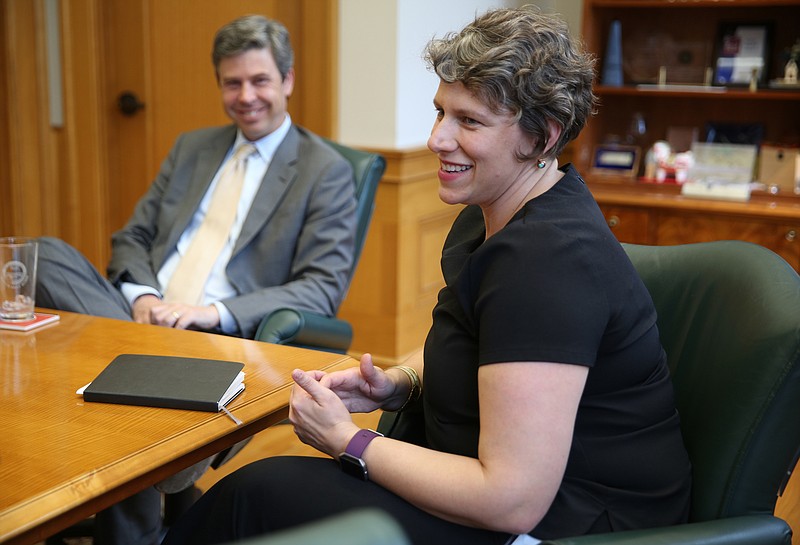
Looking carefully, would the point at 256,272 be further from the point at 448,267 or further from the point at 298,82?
the point at 298,82

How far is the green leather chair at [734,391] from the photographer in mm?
1323

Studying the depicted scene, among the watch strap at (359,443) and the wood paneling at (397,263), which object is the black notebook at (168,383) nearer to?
the watch strap at (359,443)

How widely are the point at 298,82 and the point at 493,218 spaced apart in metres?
2.48

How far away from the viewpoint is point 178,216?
109 inches

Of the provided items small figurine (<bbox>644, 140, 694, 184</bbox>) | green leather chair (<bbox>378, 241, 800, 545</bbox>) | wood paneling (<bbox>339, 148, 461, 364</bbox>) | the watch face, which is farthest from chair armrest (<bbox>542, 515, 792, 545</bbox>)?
small figurine (<bbox>644, 140, 694, 184</bbox>)

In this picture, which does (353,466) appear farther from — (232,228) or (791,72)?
(791,72)

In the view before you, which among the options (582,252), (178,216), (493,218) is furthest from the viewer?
(178,216)

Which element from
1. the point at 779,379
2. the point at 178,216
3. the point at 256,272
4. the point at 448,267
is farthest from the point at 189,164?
the point at 779,379

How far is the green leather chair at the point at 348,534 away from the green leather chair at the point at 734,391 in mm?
589

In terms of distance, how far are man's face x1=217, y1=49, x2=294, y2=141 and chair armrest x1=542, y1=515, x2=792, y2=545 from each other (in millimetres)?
1755

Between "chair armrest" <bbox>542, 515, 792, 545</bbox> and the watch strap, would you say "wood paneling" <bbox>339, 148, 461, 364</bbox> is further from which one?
"chair armrest" <bbox>542, 515, 792, 545</bbox>

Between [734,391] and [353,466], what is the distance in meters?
0.58

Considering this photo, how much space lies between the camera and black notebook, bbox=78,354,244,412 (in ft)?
4.66

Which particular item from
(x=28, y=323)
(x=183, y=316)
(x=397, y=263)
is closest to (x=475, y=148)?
(x=28, y=323)
